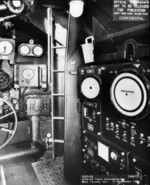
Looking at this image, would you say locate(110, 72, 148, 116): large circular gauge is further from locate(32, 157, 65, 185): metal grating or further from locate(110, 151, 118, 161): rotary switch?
locate(32, 157, 65, 185): metal grating

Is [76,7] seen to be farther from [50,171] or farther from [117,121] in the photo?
[50,171]

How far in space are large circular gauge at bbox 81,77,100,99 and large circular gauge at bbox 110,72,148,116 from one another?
22 cm

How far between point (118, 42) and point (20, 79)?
2387 millimetres

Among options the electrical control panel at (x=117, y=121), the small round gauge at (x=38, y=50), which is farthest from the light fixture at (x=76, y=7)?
the small round gauge at (x=38, y=50)

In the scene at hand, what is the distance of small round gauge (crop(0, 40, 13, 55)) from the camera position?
147 inches

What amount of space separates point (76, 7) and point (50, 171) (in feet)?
7.54

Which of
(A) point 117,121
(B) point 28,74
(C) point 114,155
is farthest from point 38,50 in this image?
(C) point 114,155

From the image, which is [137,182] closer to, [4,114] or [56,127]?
[56,127]

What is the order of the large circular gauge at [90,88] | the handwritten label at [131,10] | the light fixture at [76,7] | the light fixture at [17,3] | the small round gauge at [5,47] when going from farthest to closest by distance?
the small round gauge at [5,47] < the light fixture at [17,3] < the light fixture at [76,7] < the large circular gauge at [90,88] < the handwritten label at [131,10]

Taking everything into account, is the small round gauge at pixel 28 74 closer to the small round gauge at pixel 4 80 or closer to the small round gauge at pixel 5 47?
the small round gauge at pixel 4 80

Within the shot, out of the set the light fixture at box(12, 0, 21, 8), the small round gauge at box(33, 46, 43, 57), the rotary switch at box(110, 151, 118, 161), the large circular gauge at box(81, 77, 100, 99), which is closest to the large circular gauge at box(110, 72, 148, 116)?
the large circular gauge at box(81, 77, 100, 99)

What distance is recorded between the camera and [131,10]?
1529 mm

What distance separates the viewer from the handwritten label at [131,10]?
149 cm

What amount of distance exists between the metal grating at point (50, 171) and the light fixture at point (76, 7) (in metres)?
2.13
